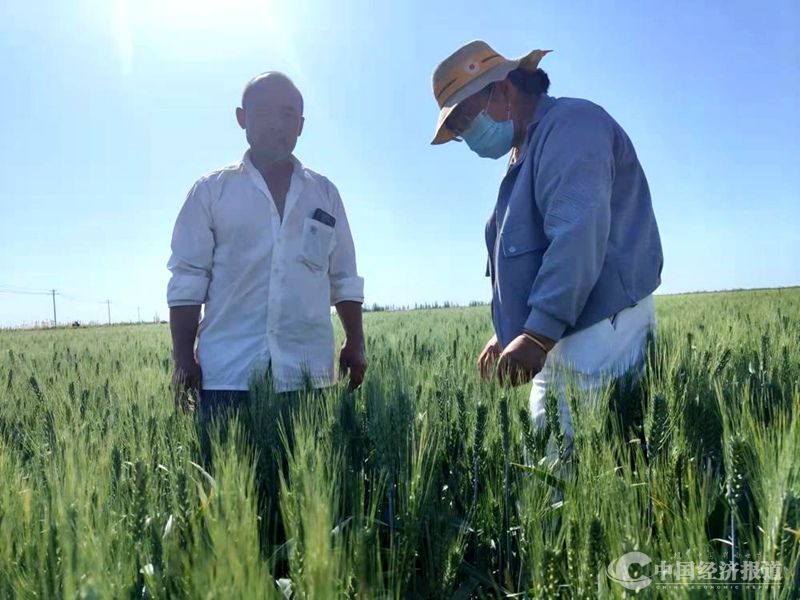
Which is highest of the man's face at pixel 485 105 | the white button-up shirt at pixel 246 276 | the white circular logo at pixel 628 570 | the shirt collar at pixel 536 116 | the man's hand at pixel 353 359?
the man's face at pixel 485 105

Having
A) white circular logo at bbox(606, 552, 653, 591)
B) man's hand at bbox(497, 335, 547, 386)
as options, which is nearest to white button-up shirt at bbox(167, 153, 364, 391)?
man's hand at bbox(497, 335, 547, 386)

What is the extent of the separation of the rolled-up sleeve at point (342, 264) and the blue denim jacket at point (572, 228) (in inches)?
34.9

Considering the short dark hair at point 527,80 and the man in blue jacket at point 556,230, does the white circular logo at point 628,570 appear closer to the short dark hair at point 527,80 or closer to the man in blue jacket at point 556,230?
the man in blue jacket at point 556,230

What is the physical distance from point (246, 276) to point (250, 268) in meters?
0.04

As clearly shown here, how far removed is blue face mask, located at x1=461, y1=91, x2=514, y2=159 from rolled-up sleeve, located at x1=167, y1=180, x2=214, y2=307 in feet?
3.52

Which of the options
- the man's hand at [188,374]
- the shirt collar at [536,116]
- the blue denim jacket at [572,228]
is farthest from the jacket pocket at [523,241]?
the man's hand at [188,374]

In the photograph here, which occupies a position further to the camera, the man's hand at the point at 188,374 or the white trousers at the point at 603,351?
the man's hand at the point at 188,374

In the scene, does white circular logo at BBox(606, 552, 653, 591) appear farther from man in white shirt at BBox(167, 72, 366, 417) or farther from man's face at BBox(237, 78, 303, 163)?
man's face at BBox(237, 78, 303, 163)

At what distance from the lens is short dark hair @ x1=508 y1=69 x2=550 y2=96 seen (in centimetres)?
201

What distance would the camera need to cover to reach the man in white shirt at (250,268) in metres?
2.33

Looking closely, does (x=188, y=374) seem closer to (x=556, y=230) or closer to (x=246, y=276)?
(x=246, y=276)

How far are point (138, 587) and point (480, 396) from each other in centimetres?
102

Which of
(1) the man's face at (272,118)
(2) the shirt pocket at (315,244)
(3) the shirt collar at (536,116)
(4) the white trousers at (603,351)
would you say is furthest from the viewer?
(2) the shirt pocket at (315,244)

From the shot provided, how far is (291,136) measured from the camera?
2.38 m
